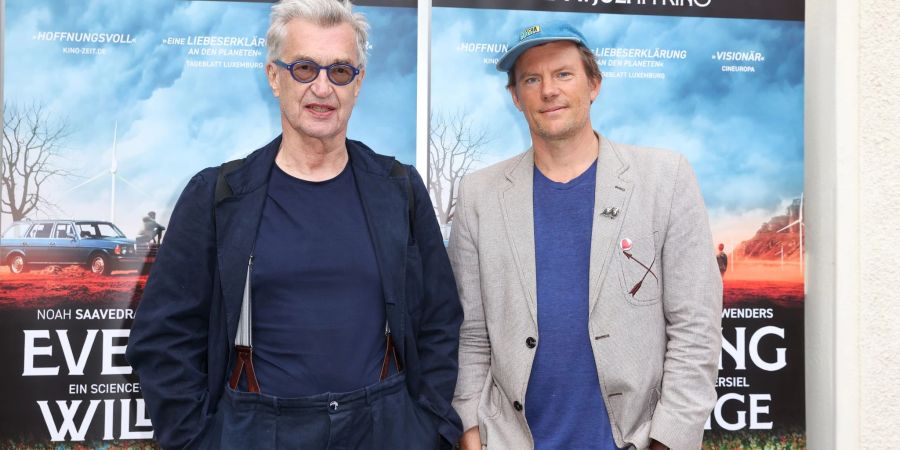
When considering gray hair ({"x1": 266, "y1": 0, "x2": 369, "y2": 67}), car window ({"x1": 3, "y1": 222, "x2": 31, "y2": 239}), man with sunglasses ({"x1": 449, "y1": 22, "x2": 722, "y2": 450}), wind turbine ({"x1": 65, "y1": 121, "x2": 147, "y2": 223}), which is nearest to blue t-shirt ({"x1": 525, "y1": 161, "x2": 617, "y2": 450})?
man with sunglasses ({"x1": 449, "y1": 22, "x2": 722, "y2": 450})

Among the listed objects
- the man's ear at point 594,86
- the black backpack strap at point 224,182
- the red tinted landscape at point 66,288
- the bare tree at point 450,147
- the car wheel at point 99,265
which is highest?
Result: the man's ear at point 594,86

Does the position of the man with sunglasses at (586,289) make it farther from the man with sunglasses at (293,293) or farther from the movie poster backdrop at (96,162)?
the movie poster backdrop at (96,162)

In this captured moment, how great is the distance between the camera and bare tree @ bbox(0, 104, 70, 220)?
3135 millimetres

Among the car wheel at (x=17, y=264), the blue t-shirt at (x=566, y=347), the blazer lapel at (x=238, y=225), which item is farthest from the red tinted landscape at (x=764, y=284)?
the car wheel at (x=17, y=264)

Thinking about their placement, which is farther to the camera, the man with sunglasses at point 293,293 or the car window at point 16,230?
the car window at point 16,230

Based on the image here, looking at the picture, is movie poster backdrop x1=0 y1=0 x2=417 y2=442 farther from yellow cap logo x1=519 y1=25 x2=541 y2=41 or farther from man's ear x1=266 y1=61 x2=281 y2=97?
yellow cap logo x1=519 y1=25 x2=541 y2=41

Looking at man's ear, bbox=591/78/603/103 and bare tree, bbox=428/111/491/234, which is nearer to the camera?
man's ear, bbox=591/78/603/103

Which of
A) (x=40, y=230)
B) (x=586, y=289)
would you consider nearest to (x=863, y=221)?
(x=586, y=289)

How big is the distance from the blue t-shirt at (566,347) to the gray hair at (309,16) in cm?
81

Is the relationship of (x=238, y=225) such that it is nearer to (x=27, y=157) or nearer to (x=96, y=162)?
(x=96, y=162)

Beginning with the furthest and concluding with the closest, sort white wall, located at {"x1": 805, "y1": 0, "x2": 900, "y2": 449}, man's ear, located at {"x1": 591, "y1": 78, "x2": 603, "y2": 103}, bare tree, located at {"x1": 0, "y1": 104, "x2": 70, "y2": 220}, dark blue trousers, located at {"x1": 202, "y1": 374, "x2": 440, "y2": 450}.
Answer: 1. bare tree, located at {"x1": 0, "y1": 104, "x2": 70, "y2": 220}
2. white wall, located at {"x1": 805, "y1": 0, "x2": 900, "y2": 449}
3. man's ear, located at {"x1": 591, "y1": 78, "x2": 603, "y2": 103}
4. dark blue trousers, located at {"x1": 202, "y1": 374, "x2": 440, "y2": 450}

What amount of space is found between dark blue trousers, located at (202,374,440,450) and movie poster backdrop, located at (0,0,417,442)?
4.09 feet

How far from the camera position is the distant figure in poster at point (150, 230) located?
3.22 metres

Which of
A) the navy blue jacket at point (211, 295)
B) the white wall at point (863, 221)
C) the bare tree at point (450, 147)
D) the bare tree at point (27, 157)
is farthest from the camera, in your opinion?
the bare tree at point (450, 147)
